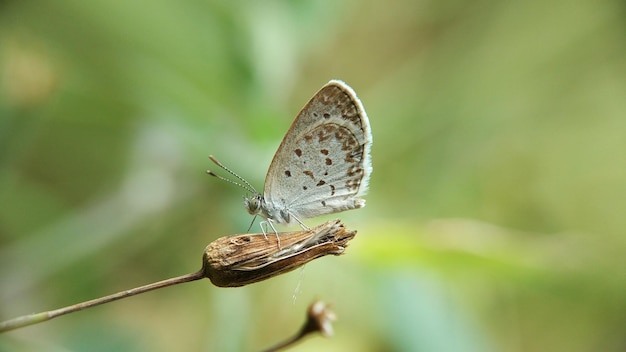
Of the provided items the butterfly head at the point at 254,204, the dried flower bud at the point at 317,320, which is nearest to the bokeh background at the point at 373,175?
the butterfly head at the point at 254,204

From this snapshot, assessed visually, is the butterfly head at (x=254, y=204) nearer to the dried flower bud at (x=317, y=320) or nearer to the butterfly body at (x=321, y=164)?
the butterfly body at (x=321, y=164)

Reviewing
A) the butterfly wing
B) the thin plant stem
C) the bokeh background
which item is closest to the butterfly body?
the butterfly wing

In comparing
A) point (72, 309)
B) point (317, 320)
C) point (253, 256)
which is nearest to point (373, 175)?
point (317, 320)

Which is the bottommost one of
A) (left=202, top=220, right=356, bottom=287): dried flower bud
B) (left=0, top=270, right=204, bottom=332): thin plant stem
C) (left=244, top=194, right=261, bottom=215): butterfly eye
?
(left=0, top=270, right=204, bottom=332): thin plant stem

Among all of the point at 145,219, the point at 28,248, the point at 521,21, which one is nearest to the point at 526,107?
the point at 521,21

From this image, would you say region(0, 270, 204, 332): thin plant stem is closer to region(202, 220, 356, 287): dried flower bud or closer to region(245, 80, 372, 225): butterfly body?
region(202, 220, 356, 287): dried flower bud

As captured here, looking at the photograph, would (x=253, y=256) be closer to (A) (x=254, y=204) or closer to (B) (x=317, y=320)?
(B) (x=317, y=320)

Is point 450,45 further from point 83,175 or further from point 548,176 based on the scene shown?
point 83,175
